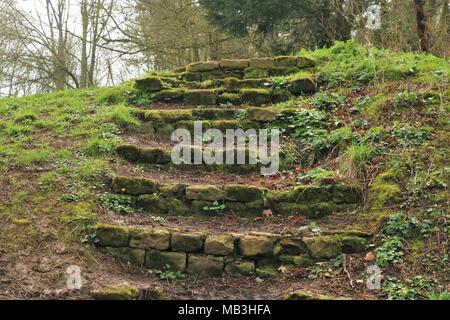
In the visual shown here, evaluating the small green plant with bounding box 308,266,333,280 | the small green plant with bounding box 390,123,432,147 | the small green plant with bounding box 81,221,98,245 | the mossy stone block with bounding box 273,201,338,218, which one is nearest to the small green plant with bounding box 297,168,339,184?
the mossy stone block with bounding box 273,201,338,218

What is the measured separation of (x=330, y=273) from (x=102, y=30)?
516 inches

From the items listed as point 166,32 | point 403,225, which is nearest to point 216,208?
point 403,225

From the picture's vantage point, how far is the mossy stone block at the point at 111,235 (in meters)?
4.22

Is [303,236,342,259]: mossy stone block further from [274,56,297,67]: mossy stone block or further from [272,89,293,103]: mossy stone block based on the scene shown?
[274,56,297,67]: mossy stone block

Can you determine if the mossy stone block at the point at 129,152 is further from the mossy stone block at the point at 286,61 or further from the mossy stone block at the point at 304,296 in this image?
the mossy stone block at the point at 286,61

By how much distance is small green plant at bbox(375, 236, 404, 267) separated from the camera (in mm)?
3805

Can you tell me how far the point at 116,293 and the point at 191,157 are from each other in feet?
8.23

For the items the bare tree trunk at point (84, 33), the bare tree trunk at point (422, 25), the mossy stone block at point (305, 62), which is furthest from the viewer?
the bare tree trunk at point (84, 33)

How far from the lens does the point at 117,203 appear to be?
190 inches

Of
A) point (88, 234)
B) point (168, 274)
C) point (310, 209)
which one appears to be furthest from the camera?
point (310, 209)

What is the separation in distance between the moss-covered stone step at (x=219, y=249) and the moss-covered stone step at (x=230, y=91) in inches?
130

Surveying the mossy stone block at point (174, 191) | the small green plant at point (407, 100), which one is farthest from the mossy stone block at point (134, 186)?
the small green plant at point (407, 100)

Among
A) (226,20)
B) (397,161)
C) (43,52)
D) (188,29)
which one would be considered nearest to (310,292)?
(397,161)

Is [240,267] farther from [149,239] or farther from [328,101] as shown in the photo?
[328,101]
